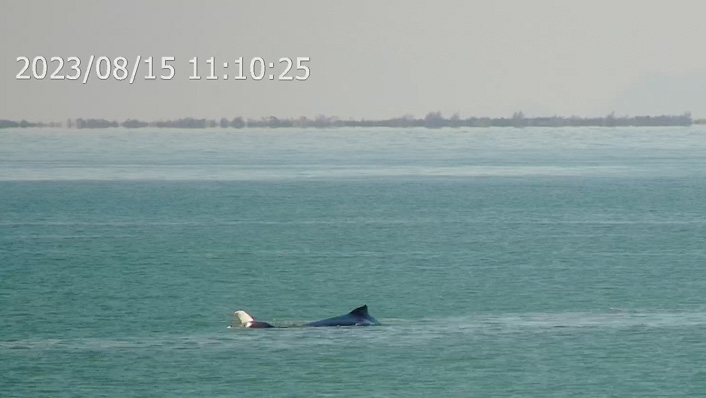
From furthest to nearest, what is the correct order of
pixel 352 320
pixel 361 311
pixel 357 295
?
pixel 357 295 → pixel 361 311 → pixel 352 320

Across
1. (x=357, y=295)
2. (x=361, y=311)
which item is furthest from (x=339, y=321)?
(x=357, y=295)

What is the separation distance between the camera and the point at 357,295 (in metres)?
43.2

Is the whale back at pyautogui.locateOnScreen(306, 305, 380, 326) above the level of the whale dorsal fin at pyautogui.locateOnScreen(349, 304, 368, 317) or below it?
below

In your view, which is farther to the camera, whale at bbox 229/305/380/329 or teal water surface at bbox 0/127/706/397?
whale at bbox 229/305/380/329

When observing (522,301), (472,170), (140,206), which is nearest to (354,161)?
(472,170)

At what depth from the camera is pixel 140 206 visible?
9156 centimetres

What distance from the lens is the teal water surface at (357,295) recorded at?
2975cm

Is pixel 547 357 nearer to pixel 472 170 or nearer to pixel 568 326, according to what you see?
pixel 568 326

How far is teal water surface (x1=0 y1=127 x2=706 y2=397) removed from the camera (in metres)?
29.8

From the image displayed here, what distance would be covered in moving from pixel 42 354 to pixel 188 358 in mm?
2936

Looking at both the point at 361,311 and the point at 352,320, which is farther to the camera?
the point at 361,311

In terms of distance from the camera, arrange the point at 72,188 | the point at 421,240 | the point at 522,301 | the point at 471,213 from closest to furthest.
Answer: the point at 522,301, the point at 421,240, the point at 471,213, the point at 72,188

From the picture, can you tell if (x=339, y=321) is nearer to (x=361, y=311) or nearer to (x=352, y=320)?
(x=352, y=320)

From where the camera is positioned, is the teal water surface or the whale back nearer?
the teal water surface
